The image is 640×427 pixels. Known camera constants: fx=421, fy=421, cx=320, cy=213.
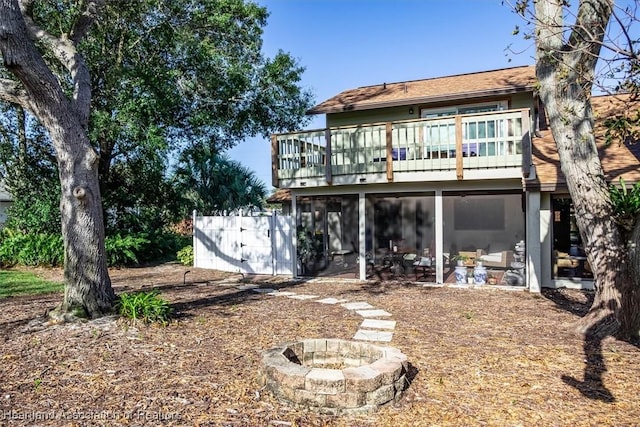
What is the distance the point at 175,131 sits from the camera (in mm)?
15539

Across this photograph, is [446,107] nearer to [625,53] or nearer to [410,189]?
[410,189]

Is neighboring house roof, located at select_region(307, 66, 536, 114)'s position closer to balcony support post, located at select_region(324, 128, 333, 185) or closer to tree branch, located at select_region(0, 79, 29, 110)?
balcony support post, located at select_region(324, 128, 333, 185)

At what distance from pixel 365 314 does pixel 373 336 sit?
136 centimetres

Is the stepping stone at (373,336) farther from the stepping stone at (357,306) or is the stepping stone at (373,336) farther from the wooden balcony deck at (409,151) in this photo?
the wooden balcony deck at (409,151)

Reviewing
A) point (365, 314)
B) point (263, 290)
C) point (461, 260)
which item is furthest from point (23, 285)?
point (461, 260)

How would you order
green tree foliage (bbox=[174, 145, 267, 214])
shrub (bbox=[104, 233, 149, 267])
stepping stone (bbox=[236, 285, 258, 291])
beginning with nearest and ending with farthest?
stepping stone (bbox=[236, 285, 258, 291]), shrub (bbox=[104, 233, 149, 267]), green tree foliage (bbox=[174, 145, 267, 214])

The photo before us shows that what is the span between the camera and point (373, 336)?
607 centimetres

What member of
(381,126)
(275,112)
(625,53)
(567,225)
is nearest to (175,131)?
(275,112)

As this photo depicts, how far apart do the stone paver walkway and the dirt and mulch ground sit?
7.2 inches

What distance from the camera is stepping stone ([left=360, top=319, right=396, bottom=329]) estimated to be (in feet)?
21.5

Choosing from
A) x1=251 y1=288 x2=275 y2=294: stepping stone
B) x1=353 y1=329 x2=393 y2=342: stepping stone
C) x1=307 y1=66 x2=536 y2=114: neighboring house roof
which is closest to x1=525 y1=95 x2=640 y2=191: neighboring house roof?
x1=307 y1=66 x2=536 y2=114: neighboring house roof

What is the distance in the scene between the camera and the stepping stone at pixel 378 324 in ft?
21.5

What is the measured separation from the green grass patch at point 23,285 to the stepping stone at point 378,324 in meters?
7.44

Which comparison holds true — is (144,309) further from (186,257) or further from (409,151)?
(186,257)
